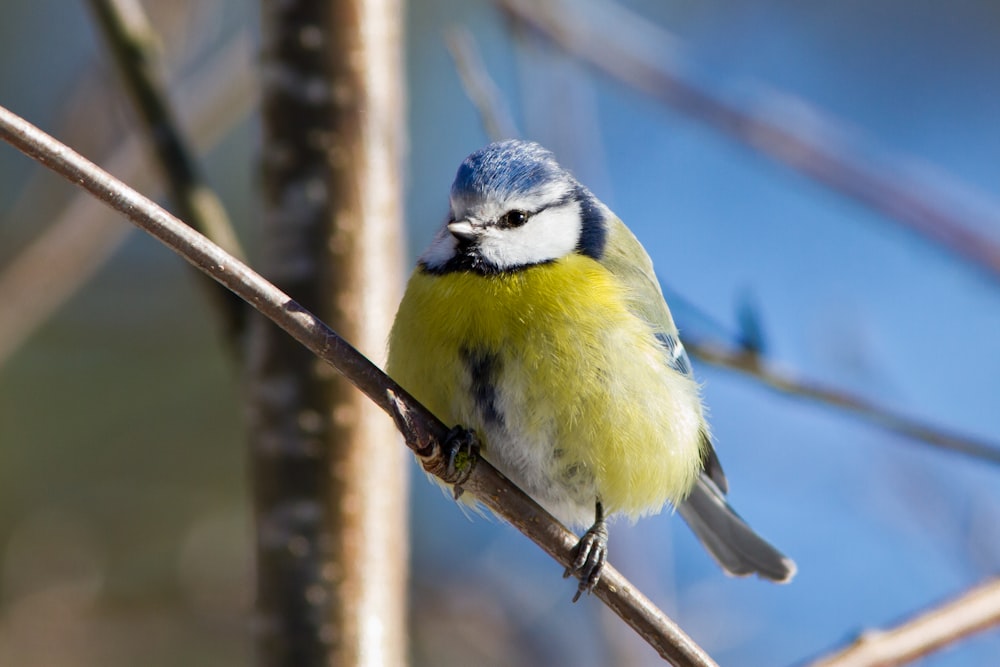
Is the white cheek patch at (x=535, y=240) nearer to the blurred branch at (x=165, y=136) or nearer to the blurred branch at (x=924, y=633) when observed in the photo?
the blurred branch at (x=165, y=136)

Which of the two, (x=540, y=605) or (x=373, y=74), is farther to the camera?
(x=540, y=605)

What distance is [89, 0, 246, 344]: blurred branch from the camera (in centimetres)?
145

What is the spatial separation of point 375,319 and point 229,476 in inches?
83.6

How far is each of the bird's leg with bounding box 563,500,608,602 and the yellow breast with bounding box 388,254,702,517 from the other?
0.11ft

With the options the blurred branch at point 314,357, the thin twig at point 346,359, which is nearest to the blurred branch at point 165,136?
the blurred branch at point 314,357

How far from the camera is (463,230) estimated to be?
4.91 ft

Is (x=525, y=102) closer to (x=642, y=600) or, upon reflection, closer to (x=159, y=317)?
(x=642, y=600)

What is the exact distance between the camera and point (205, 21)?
2.22 metres

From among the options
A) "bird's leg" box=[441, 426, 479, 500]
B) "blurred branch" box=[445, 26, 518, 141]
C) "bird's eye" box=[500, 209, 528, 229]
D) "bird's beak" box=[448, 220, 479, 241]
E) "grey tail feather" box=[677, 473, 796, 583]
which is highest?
"blurred branch" box=[445, 26, 518, 141]

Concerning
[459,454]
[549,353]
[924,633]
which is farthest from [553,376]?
[924,633]

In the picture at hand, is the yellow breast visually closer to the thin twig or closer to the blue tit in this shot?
the blue tit

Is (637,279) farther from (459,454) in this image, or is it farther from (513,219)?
(459,454)

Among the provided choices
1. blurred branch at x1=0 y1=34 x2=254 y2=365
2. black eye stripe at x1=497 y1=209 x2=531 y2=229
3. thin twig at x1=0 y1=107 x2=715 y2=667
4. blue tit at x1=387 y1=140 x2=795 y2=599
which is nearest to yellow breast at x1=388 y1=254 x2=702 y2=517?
blue tit at x1=387 y1=140 x2=795 y2=599

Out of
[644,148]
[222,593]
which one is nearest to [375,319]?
[222,593]
